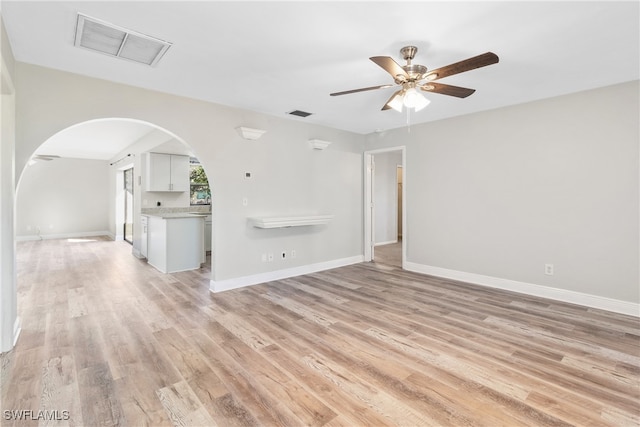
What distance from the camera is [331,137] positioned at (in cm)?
537

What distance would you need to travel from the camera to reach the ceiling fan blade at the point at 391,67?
211 centimetres

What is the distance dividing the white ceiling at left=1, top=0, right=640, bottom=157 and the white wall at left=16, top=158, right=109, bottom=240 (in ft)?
26.8

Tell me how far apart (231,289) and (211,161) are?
5.68 ft

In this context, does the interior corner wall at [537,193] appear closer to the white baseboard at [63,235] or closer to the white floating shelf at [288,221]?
the white floating shelf at [288,221]

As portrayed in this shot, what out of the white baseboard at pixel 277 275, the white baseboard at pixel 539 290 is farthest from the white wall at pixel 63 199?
the white baseboard at pixel 539 290

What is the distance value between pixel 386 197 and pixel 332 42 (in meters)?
6.16

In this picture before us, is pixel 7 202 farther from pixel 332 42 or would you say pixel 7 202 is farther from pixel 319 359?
pixel 332 42

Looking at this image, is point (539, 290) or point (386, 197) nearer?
point (539, 290)

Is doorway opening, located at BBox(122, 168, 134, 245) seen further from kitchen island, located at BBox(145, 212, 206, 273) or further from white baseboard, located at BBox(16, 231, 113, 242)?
kitchen island, located at BBox(145, 212, 206, 273)

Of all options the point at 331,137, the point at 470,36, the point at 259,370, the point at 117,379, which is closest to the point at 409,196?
the point at 331,137

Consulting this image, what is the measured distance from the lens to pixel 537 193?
12.5 ft

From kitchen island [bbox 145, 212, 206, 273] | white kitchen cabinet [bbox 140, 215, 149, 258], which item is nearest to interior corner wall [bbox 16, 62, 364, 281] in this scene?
kitchen island [bbox 145, 212, 206, 273]

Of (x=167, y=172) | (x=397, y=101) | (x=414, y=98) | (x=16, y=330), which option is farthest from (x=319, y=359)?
(x=167, y=172)

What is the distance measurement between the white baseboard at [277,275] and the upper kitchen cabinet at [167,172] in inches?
127
